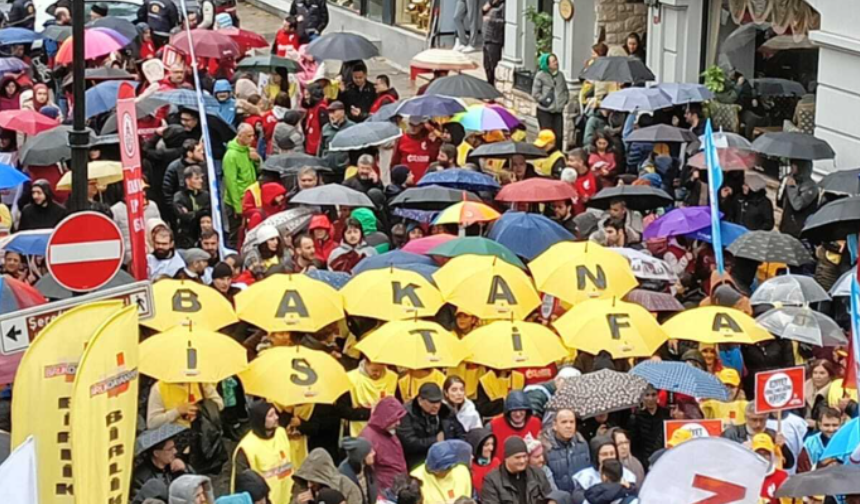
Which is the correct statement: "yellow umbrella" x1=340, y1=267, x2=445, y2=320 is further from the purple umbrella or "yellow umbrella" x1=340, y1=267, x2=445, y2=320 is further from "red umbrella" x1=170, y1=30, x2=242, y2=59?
"red umbrella" x1=170, y1=30, x2=242, y2=59

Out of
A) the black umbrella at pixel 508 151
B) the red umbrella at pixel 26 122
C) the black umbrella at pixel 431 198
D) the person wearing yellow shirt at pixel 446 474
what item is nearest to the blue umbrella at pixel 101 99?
the red umbrella at pixel 26 122

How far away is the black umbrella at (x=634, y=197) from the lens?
1697 centimetres

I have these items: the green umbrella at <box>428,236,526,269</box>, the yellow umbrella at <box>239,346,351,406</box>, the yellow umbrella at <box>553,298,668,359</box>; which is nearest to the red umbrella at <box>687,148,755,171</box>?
the green umbrella at <box>428,236,526,269</box>

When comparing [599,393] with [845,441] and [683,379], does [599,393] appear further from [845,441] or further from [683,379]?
[845,441]

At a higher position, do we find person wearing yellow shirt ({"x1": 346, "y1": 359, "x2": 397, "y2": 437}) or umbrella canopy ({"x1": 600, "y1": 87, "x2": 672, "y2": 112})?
umbrella canopy ({"x1": 600, "y1": 87, "x2": 672, "y2": 112})

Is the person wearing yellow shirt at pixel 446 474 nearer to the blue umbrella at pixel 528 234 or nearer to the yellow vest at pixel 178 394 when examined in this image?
the yellow vest at pixel 178 394

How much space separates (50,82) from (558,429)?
13879 mm

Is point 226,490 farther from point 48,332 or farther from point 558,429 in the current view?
point 48,332

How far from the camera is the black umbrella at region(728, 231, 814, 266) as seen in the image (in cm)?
1555

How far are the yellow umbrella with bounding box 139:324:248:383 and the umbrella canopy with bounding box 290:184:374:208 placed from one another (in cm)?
402

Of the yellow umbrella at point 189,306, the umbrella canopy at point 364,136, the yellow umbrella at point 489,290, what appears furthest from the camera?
the umbrella canopy at point 364,136

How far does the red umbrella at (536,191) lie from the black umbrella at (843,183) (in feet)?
8.19

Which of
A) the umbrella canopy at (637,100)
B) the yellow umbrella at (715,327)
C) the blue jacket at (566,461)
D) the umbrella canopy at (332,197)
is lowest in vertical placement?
the blue jacket at (566,461)

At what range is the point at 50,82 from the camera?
956 inches
